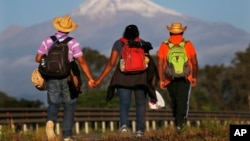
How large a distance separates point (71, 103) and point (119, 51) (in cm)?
180

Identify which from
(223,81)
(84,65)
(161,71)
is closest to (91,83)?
(84,65)

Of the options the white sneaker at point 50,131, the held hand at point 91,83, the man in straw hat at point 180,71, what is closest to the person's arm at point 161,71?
the man in straw hat at point 180,71

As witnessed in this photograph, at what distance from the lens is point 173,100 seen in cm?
1697

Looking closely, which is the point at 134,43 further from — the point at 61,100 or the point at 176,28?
the point at 61,100

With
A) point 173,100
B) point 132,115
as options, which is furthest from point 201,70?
point 173,100

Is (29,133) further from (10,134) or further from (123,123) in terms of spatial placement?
(123,123)

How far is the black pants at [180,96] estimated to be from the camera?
16766mm

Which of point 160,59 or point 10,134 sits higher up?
point 160,59

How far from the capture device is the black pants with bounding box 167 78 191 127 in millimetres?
16766

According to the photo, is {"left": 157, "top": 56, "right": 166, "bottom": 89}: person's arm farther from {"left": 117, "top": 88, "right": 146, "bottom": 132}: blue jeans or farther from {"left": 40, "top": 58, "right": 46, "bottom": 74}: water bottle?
{"left": 40, "top": 58, "right": 46, "bottom": 74}: water bottle

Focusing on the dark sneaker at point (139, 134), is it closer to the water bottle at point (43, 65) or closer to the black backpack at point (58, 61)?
the black backpack at point (58, 61)

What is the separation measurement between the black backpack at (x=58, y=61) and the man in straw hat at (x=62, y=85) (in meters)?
0.10

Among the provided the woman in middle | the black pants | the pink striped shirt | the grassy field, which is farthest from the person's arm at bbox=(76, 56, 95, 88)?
the black pants

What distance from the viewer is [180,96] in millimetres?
16750
